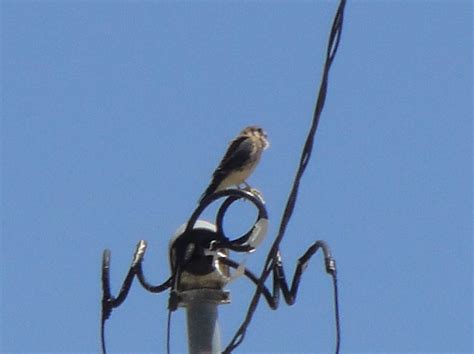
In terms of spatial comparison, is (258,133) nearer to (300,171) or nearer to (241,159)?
(241,159)

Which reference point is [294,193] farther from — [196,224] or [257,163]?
[257,163]

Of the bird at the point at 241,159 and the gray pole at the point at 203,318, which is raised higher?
the bird at the point at 241,159

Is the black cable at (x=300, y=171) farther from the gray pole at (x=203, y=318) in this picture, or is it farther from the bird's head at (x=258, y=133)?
the bird's head at (x=258, y=133)

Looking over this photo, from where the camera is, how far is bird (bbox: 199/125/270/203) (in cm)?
1229

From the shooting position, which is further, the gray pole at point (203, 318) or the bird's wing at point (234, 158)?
the bird's wing at point (234, 158)

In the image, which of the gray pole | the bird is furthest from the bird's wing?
the gray pole

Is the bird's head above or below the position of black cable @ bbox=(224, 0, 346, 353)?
above

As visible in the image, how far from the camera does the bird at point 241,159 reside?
40.3 ft

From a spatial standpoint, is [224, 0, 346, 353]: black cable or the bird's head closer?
[224, 0, 346, 353]: black cable

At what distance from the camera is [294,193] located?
6.43m

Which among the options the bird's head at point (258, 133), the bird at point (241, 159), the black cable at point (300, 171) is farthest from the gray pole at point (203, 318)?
the bird's head at point (258, 133)

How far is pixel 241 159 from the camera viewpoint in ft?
42.0

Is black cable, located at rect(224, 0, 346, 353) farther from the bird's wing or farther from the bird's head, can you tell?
the bird's head

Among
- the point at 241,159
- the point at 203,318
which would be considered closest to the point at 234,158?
the point at 241,159
